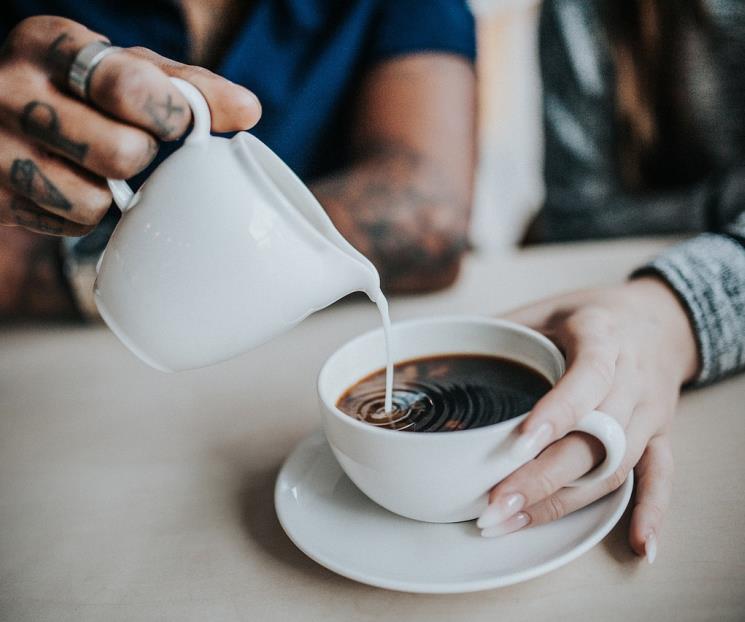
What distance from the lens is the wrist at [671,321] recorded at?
2.55 feet

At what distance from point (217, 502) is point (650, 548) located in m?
0.42

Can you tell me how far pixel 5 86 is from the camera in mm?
563

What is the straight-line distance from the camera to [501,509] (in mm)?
557

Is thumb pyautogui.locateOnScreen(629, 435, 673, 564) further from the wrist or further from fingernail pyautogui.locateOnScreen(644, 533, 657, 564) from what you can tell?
the wrist

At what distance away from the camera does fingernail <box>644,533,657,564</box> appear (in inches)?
21.5

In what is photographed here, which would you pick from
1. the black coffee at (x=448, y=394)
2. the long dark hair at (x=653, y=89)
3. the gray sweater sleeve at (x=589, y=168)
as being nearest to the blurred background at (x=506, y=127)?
the gray sweater sleeve at (x=589, y=168)

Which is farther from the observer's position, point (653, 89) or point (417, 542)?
point (653, 89)

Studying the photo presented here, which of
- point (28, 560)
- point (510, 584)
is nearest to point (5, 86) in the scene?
point (28, 560)

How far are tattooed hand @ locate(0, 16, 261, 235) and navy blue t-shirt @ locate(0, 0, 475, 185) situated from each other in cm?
76

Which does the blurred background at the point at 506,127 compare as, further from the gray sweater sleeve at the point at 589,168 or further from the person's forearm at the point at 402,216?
the person's forearm at the point at 402,216

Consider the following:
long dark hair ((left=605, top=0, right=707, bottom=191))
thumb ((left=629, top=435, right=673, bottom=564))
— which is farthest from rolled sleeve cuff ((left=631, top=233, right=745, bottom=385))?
long dark hair ((left=605, top=0, right=707, bottom=191))

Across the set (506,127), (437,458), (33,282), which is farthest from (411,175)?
(506,127)

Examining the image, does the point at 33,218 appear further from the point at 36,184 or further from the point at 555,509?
the point at 555,509

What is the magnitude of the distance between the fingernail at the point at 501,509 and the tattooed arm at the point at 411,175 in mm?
637
